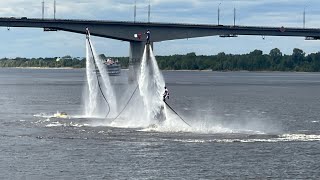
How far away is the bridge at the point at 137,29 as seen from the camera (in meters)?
171

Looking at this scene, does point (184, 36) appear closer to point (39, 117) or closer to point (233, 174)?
point (39, 117)

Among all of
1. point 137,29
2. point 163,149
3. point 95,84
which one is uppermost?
point 137,29

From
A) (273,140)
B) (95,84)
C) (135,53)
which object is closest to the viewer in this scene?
(273,140)

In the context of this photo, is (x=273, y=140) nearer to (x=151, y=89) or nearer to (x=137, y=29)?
(x=151, y=89)

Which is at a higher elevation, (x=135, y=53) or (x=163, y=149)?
(x=135, y=53)

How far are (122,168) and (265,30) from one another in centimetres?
14845

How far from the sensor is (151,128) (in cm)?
6719

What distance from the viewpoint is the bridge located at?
171 m

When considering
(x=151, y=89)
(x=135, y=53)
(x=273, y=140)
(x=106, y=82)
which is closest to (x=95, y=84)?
(x=106, y=82)

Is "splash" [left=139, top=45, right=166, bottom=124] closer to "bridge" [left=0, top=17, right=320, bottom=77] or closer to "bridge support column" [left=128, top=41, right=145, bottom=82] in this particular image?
"bridge" [left=0, top=17, right=320, bottom=77]

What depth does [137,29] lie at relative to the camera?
180000 mm

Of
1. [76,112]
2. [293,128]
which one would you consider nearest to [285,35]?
[76,112]

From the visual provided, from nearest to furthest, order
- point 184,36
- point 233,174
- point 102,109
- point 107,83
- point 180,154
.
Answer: point 233,174 → point 180,154 → point 107,83 → point 102,109 → point 184,36

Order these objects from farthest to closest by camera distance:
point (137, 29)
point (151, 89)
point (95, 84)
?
1. point (137, 29)
2. point (95, 84)
3. point (151, 89)
